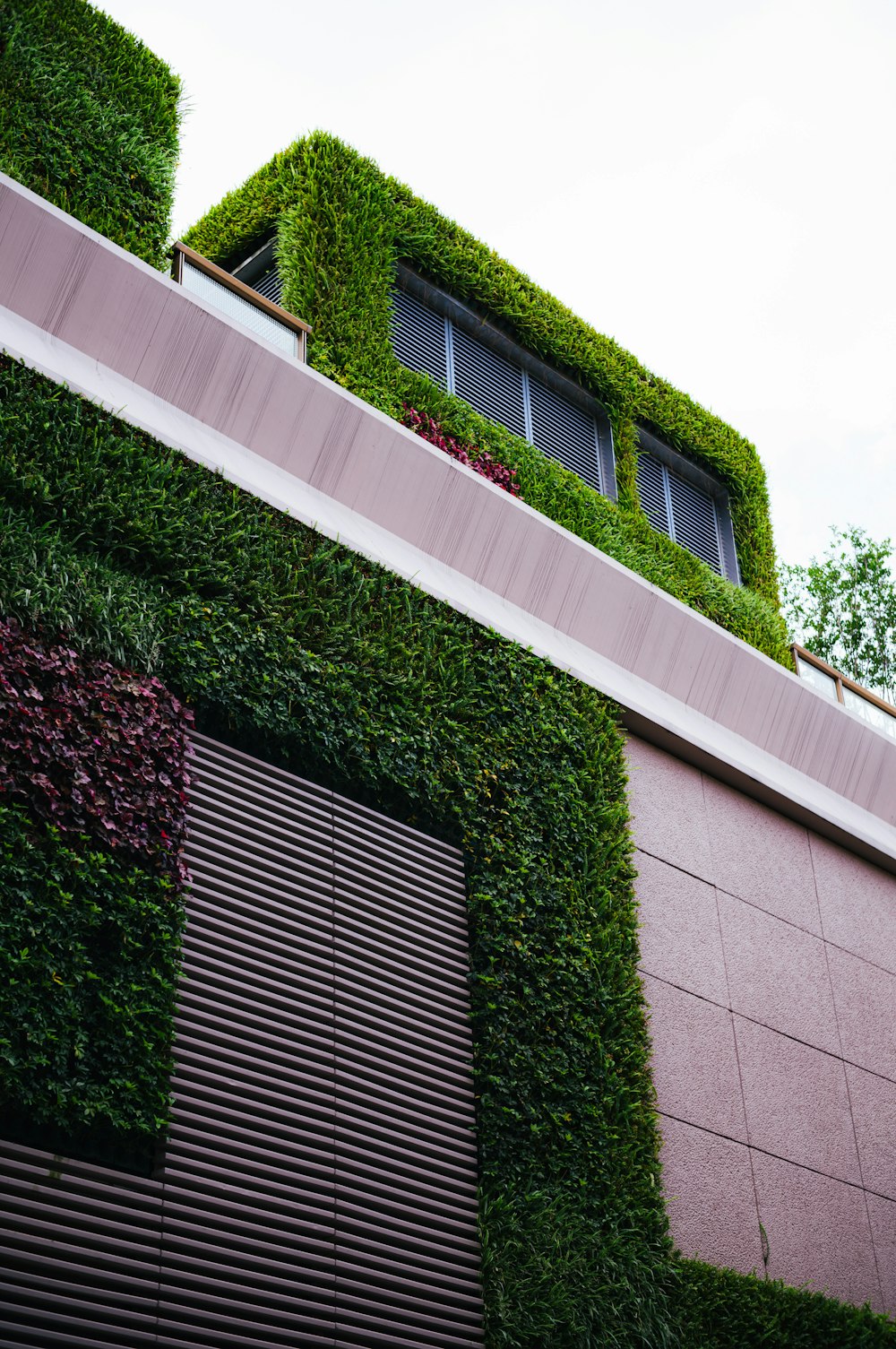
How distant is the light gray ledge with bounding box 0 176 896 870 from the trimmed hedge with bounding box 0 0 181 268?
3.49 ft

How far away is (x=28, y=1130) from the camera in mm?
6684

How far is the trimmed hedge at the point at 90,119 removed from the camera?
10.5 m

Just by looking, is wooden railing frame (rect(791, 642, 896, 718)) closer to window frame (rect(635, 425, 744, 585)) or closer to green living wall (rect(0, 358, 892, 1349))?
window frame (rect(635, 425, 744, 585))

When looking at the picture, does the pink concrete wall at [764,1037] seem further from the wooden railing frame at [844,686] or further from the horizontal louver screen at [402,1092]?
the wooden railing frame at [844,686]

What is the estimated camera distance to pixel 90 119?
1091 cm

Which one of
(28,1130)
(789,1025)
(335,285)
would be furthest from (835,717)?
(28,1130)

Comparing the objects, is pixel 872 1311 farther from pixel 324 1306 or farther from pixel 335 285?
pixel 335 285

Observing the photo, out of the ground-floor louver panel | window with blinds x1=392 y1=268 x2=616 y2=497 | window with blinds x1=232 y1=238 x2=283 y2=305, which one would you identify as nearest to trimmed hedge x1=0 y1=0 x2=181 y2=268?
window with blinds x1=232 y1=238 x2=283 y2=305

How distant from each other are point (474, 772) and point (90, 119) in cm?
587

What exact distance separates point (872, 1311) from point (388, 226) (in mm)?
10816

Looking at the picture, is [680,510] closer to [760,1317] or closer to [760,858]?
[760,858]

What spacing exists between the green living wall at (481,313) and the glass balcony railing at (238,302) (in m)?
0.58

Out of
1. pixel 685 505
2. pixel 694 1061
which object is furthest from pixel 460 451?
pixel 694 1061

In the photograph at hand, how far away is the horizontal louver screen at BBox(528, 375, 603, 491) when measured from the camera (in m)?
15.5
